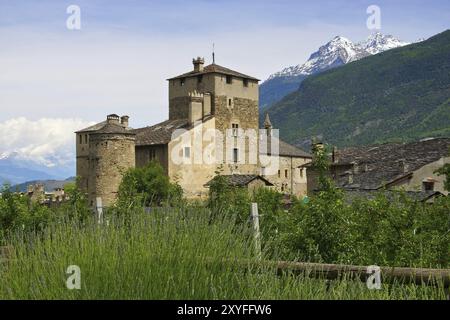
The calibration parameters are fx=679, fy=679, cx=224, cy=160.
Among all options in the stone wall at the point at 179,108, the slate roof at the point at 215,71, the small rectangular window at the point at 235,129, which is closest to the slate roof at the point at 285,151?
the small rectangular window at the point at 235,129

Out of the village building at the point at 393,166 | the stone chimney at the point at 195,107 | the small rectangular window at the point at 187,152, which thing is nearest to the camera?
the village building at the point at 393,166

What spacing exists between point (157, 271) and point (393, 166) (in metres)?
41.2

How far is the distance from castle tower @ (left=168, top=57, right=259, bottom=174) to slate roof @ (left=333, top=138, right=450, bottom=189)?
13978 millimetres

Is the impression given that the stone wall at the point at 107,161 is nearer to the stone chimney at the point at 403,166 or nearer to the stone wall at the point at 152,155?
the stone wall at the point at 152,155

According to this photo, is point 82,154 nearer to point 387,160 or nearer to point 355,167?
point 355,167

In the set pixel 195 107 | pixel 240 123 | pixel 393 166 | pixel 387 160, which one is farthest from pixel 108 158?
pixel 393 166

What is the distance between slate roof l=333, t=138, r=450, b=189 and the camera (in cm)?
4284

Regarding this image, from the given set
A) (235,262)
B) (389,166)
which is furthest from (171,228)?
(389,166)

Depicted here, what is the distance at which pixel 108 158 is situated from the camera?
177 ft

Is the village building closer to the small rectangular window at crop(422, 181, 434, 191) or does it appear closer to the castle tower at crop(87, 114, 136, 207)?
the small rectangular window at crop(422, 181, 434, 191)

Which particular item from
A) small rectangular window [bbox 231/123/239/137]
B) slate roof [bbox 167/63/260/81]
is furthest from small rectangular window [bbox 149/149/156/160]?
slate roof [bbox 167/63/260/81]

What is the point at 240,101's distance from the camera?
217 feet

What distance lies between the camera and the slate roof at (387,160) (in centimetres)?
4284
